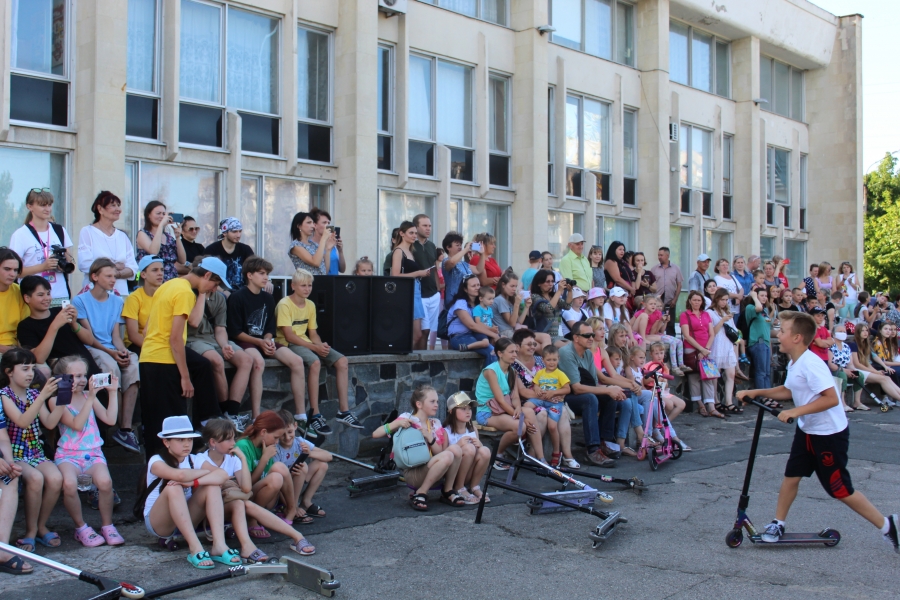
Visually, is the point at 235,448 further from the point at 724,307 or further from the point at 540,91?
the point at 540,91

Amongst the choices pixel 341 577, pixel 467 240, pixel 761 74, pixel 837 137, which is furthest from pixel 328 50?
pixel 837 137

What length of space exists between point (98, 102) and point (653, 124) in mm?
14527

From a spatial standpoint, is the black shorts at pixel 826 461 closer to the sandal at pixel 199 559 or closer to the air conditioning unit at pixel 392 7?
the sandal at pixel 199 559

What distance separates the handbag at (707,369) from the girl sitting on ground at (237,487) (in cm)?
861

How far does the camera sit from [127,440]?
25.2 ft

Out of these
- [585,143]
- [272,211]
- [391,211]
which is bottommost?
[272,211]

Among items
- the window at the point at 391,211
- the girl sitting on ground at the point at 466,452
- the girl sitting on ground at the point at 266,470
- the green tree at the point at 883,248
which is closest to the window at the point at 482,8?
the window at the point at 391,211

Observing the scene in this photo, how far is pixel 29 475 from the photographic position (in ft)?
20.2

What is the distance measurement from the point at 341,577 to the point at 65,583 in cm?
173

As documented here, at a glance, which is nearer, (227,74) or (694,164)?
(227,74)

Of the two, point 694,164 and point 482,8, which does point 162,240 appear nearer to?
point 482,8

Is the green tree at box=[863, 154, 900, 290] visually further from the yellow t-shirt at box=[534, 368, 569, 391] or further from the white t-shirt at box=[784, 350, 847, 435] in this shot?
the white t-shirt at box=[784, 350, 847, 435]

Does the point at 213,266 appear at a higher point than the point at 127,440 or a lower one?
higher

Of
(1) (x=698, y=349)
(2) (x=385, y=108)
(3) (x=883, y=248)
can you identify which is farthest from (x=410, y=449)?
(3) (x=883, y=248)
